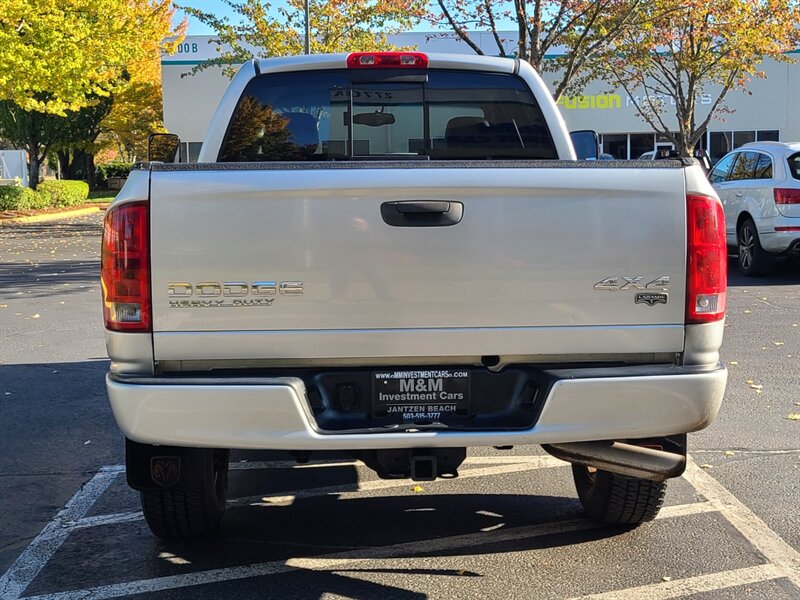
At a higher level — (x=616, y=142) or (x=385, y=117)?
(x=616, y=142)

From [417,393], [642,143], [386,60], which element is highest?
[642,143]

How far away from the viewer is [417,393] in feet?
11.4

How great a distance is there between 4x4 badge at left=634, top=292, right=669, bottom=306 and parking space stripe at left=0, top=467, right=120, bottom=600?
2.63 metres

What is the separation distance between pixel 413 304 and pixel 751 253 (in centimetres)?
1093

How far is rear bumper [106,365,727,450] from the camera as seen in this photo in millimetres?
3299

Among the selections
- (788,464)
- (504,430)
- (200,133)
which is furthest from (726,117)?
(504,430)

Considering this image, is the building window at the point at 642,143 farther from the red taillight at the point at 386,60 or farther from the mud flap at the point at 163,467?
the mud flap at the point at 163,467

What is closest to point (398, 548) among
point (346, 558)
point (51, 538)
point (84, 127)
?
point (346, 558)

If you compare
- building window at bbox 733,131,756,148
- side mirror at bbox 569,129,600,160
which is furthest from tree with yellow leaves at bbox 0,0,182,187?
building window at bbox 733,131,756,148

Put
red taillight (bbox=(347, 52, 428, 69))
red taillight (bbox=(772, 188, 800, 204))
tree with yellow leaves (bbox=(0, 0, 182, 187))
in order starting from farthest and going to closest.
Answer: tree with yellow leaves (bbox=(0, 0, 182, 187)) < red taillight (bbox=(772, 188, 800, 204)) < red taillight (bbox=(347, 52, 428, 69))

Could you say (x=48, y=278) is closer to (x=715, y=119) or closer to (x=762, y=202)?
(x=762, y=202)

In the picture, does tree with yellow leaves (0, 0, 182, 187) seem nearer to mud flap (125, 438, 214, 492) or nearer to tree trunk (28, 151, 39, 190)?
tree trunk (28, 151, 39, 190)

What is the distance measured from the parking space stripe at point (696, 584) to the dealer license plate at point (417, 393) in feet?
3.17

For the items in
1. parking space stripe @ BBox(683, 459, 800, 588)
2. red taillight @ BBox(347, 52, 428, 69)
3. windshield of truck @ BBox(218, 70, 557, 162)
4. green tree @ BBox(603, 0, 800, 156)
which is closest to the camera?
parking space stripe @ BBox(683, 459, 800, 588)
